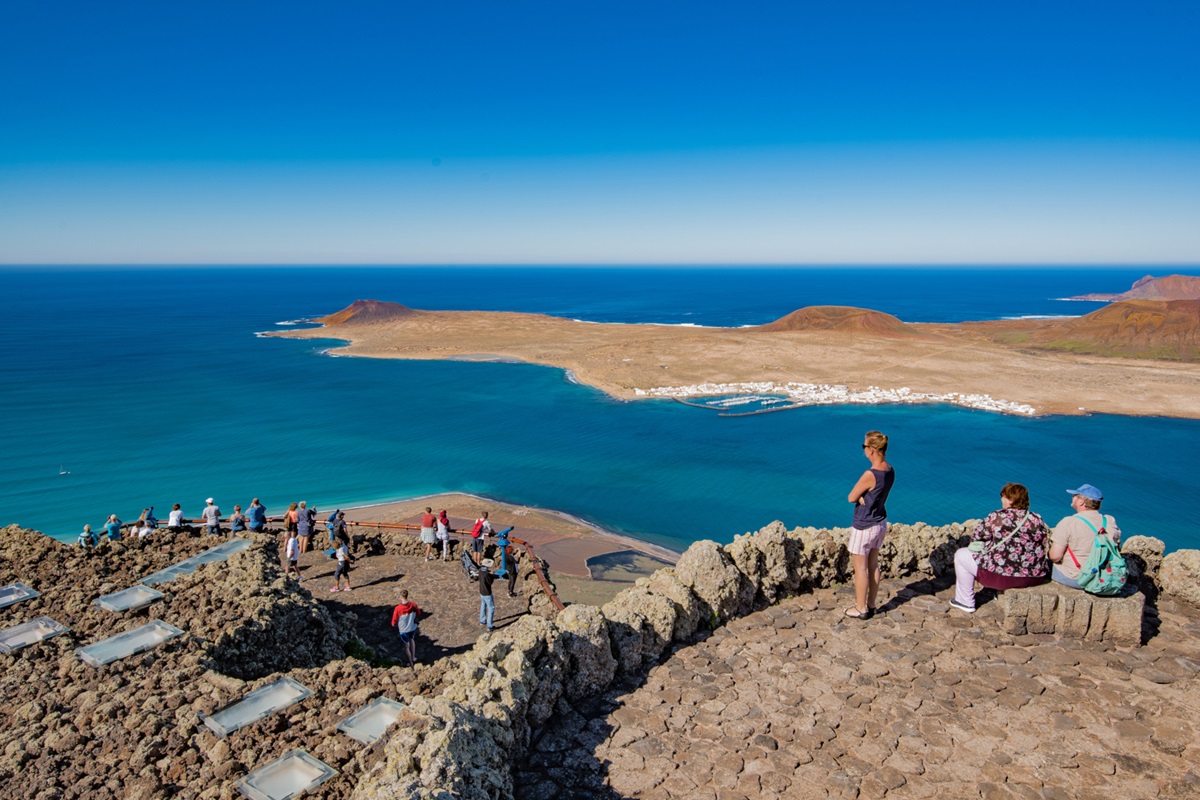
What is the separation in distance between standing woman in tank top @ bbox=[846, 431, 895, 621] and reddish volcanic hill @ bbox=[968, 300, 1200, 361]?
224ft

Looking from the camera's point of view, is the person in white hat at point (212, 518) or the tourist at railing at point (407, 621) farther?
the person in white hat at point (212, 518)

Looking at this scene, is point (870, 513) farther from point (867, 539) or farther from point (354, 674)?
point (354, 674)

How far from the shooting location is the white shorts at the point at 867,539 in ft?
22.0

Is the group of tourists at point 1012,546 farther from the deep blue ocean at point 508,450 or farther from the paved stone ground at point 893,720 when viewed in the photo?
the deep blue ocean at point 508,450

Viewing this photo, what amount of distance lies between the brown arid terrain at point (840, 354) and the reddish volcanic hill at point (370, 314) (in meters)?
0.99

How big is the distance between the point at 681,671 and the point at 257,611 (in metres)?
5.50

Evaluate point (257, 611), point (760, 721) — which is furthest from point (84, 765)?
point (760, 721)

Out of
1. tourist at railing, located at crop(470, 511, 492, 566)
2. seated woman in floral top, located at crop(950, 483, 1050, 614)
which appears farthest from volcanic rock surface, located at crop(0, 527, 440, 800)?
seated woman in floral top, located at crop(950, 483, 1050, 614)

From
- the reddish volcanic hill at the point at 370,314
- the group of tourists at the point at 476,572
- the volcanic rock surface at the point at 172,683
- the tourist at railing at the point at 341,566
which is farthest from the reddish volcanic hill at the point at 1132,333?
the reddish volcanic hill at the point at 370,314

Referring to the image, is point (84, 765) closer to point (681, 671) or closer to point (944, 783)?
point (681, 671)

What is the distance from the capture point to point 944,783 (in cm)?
472

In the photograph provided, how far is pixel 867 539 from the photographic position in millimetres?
6742

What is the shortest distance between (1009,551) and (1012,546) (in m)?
0.06

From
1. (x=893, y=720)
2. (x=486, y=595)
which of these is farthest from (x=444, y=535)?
(x=893, y=720)
